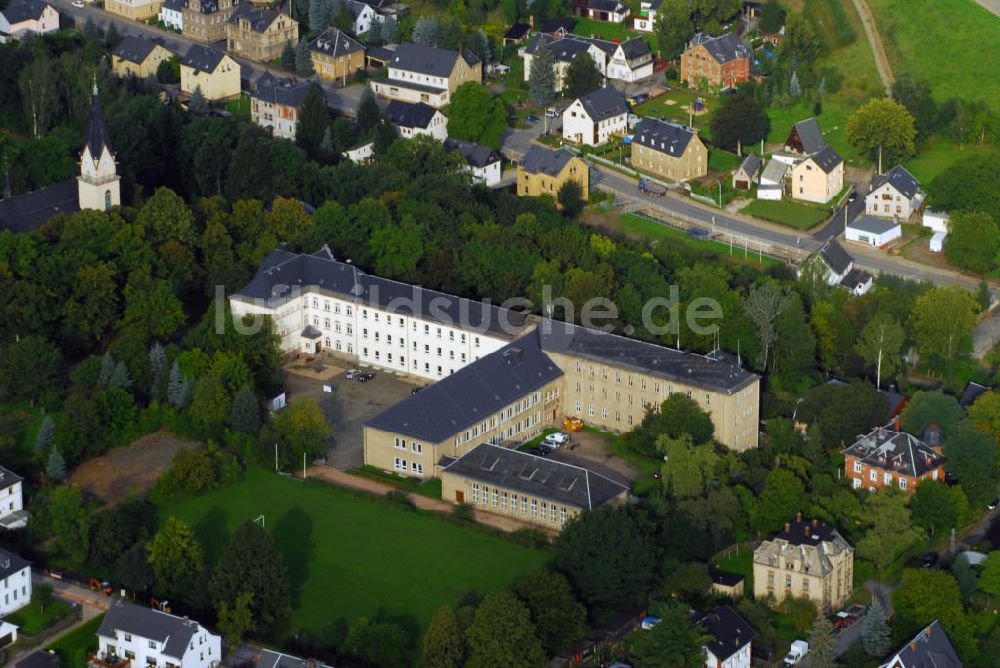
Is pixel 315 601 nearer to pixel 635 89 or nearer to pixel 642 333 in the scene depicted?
pixel 642 333

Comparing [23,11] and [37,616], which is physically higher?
[37,616]

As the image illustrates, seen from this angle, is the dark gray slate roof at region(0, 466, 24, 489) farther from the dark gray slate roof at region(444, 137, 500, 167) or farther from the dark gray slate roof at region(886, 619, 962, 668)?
the dark gray slate roof at region(444, 137, 500, 167)

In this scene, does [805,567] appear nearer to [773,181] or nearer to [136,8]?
[773,181]

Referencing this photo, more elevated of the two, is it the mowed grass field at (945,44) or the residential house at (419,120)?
the mowed grass field at (945,44)

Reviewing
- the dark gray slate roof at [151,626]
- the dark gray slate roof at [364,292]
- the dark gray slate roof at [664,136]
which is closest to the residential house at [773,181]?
the dark gray slate roof at [664,136]

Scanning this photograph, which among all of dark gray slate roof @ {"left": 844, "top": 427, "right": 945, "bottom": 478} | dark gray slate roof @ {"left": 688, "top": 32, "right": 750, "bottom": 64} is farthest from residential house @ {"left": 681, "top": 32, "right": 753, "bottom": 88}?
dark gray slate roof @ {"left": 844, "top": 427, "right": 945, "bottom": 478}

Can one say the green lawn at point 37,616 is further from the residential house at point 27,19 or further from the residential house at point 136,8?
the residential house at point 136,8

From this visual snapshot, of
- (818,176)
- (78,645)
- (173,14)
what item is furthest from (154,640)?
(173,14)
